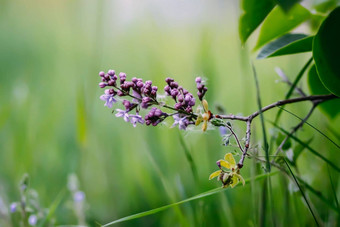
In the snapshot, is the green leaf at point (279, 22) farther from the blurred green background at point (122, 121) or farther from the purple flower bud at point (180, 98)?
the purple flower bud at point (180, 98)

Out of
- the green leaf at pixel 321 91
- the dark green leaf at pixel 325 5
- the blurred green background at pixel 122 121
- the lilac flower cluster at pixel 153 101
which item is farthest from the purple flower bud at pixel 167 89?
the dark green leaf at pixel 325 5

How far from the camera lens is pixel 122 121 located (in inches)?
90.5

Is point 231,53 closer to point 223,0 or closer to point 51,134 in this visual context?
point 223,0

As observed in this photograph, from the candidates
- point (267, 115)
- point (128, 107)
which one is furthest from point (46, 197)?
point (267, 115)

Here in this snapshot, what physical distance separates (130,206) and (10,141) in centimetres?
76

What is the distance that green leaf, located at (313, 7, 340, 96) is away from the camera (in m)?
0.65

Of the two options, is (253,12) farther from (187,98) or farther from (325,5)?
(325,5)

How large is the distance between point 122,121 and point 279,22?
1.56 meters

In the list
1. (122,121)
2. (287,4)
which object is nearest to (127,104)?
(287,4)

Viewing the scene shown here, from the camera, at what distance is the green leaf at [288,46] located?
770 millimetres

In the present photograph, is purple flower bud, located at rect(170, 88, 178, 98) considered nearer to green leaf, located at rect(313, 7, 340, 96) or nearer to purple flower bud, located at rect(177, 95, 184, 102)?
purple flower bud, located at rect(177, 95, 184, 102)

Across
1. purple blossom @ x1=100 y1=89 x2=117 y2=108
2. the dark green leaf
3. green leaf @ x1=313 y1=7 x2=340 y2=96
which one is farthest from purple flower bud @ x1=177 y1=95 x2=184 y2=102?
the dark green leaf

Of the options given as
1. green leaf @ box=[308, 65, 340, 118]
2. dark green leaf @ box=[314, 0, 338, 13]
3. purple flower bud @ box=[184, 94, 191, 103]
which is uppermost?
dark green leaf @ box=[314, 0, 338, 13]

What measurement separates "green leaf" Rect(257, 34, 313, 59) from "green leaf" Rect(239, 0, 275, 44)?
0.07 m
